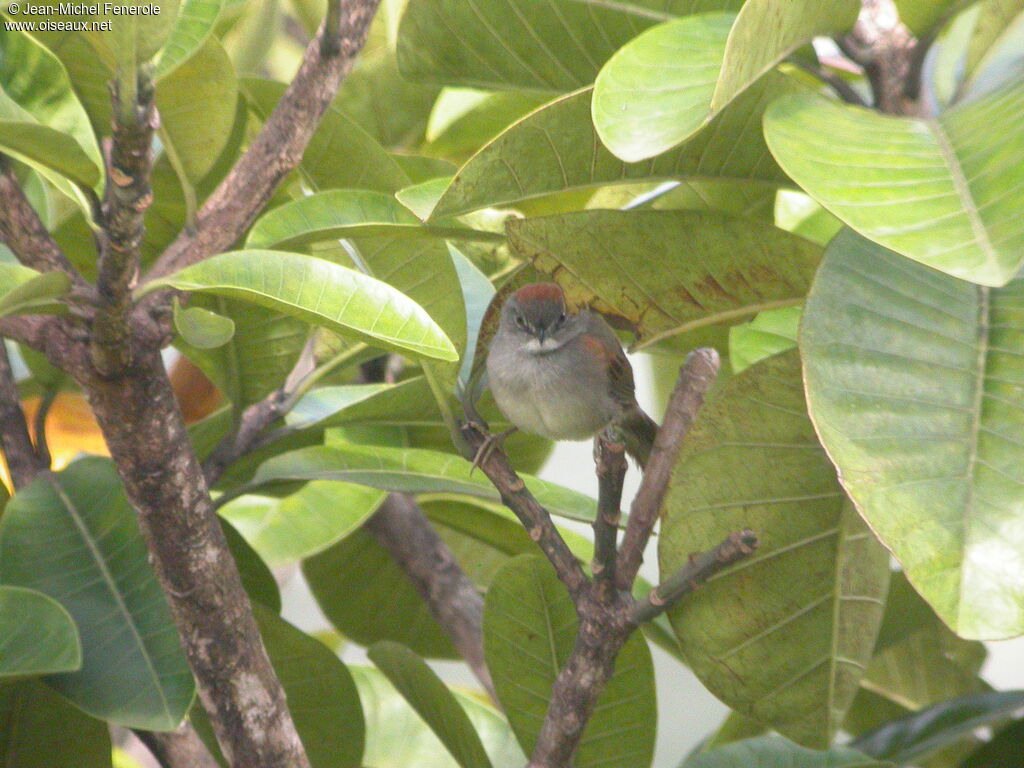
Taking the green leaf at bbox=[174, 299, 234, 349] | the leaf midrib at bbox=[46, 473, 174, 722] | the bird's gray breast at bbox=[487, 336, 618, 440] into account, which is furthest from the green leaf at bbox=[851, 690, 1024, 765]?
the green leaf at bbox=[174, 299, 234, 349]

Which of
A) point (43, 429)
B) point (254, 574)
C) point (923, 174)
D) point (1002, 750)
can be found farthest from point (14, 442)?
point (1002, 750)

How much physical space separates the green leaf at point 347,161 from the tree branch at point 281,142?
0.33 ft

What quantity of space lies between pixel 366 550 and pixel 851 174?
126 centimetres

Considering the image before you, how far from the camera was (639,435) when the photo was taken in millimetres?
1756

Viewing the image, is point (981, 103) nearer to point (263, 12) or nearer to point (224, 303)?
point (224, 303)

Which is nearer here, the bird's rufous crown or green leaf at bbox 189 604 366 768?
green leaf at bbox 189 604 366 768

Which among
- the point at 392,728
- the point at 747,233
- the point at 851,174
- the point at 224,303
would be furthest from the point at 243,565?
the point at 851,174

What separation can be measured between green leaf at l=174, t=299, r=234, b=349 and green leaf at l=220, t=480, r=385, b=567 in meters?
0.69

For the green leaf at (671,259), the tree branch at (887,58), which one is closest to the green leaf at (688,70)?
the green leaf at (671,259)

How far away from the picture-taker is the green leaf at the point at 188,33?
1.13 m

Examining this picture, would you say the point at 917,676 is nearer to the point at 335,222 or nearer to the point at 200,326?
the point at 335,222

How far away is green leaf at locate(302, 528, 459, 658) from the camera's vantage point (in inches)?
75.7

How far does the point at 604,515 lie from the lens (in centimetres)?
110

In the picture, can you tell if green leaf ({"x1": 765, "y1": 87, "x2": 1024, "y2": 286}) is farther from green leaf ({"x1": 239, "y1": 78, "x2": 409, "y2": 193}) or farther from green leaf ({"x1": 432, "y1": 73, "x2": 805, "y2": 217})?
green leaf ({"x1": 239, "y1": 78, "x2": 409, "y2": 193})
